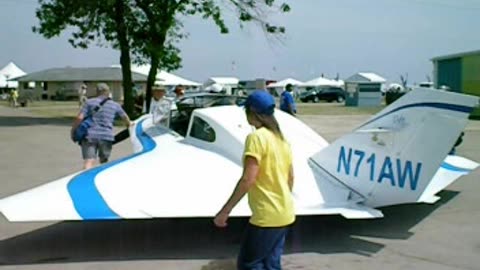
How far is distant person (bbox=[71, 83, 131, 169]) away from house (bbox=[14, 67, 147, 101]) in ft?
228

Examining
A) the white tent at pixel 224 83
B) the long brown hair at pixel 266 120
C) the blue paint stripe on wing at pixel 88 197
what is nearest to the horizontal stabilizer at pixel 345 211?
the blue paint stripe on wing at pixel 88 197

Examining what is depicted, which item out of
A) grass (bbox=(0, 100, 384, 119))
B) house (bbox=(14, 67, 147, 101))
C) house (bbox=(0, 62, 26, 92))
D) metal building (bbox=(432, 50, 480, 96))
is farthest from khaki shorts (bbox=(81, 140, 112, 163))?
Result: house (bbox=(0, 62, 26, 92))

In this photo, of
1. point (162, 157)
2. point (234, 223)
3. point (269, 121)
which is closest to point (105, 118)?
point (162, 157)

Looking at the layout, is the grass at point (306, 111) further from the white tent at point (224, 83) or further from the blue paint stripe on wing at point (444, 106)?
the blue paint stripe on wing at point (444, 106)

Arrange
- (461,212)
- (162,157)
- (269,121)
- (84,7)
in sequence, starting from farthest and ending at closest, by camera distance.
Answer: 1. (84,7)
2. (461,212)
3. (162,157)
4. (269,121)

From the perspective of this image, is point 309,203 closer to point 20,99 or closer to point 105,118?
point 105,118

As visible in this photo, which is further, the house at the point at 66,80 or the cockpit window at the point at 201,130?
the house at the point at 66,80

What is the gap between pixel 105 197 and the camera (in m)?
6.07

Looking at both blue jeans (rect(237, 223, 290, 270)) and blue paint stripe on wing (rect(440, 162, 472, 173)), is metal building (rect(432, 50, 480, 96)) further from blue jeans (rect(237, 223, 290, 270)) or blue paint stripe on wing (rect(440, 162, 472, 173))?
blue jeans (rect(237, 223, 290, 270))

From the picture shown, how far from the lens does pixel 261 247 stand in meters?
4.04

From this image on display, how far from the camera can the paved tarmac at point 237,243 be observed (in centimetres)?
600

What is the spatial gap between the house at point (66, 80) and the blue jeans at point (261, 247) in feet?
245

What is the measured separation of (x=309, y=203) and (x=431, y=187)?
7.15ft

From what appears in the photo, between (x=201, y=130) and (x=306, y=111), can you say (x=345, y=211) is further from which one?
(x=306, y=111)
